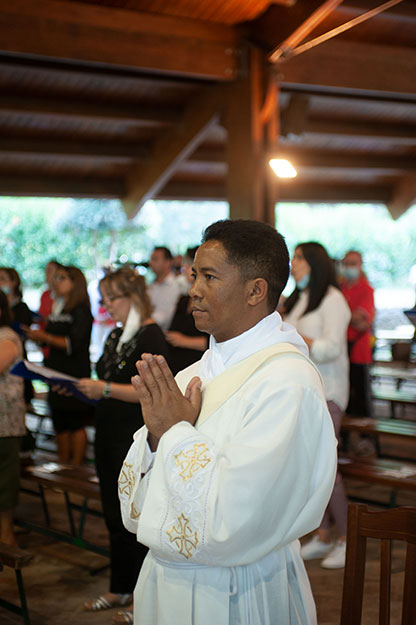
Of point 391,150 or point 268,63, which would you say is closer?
point 268,63

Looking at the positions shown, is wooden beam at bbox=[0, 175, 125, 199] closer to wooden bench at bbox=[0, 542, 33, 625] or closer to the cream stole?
wooden bench at bbox=[0, 542, 33, 625]

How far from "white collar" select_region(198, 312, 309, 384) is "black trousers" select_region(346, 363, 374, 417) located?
4597 millimetres

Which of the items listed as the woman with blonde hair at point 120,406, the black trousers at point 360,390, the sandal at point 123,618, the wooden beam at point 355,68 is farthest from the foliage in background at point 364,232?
the sandal at point 123,618

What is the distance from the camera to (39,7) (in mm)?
6031

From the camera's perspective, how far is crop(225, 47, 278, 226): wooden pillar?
683cm

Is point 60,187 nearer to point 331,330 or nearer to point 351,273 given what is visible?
point 351,273

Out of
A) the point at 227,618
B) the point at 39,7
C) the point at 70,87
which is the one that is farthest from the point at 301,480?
the point at 70,87

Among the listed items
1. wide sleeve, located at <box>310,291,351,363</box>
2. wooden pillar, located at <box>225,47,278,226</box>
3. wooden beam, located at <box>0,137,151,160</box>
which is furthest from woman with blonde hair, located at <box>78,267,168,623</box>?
wooden beam, located at <box>0,137,151,160</box>

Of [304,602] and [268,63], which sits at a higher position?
[268,63]

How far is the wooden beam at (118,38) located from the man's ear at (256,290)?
193 inches

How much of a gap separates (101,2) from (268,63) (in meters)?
1.53

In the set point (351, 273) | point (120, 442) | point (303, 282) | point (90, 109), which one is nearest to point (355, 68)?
point (351, 273)

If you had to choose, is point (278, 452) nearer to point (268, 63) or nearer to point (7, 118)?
point (268, 63)

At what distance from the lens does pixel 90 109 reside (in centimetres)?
752
